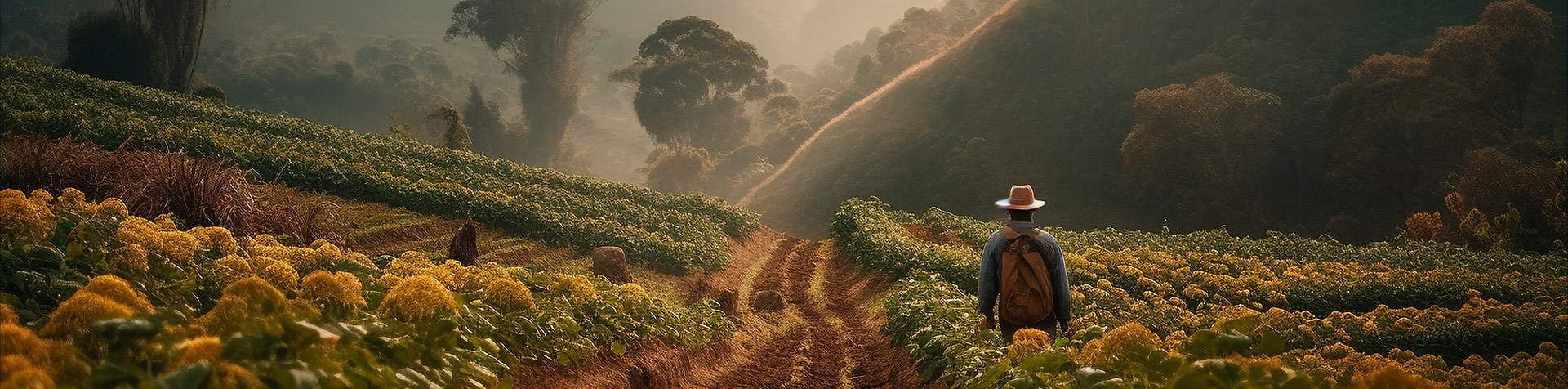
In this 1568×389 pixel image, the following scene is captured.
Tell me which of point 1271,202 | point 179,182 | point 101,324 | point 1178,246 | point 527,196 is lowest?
point 1271,202

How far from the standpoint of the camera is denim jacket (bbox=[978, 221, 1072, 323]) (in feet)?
23.1

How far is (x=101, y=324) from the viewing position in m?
3.44

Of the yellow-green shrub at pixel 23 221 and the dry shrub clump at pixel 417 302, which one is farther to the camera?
the dry shrub clump at pixel 417 302

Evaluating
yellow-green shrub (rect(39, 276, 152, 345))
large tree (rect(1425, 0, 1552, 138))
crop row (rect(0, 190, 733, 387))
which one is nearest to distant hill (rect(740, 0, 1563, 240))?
large tree (rect(1425, 0, 1552, 138))

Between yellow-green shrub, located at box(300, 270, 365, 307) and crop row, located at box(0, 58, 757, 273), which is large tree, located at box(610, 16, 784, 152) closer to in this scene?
crop row, located at box(0, 58, 757, 273)

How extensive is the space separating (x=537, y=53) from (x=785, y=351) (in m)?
69.3

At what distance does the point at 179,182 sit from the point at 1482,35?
37.4 meters

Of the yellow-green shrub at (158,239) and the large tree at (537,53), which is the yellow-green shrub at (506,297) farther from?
the large tree at (537,53)

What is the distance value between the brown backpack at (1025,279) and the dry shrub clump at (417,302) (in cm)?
432

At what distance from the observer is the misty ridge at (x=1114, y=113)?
3016cm

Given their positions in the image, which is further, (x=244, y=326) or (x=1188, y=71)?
(x=1188, y=71)

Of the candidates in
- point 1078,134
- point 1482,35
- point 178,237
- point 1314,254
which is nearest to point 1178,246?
point 1314,254

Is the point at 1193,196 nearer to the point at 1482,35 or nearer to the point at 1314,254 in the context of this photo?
the point at 1482,35

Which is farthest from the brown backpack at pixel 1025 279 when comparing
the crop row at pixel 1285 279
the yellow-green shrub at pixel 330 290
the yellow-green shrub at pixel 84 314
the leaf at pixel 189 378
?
the crop row at pixel 1285 279
